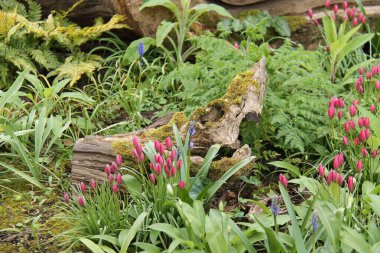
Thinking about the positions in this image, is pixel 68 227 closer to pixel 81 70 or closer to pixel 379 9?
pixel 81 70

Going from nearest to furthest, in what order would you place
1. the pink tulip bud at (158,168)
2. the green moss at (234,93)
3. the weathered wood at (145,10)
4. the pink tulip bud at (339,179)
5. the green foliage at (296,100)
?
the pink tulip bud at (339,179), the pink tulip bud at (158,168), the green moss at (234,93), the green foliage at (296,100), the weathered wood at (145,10)

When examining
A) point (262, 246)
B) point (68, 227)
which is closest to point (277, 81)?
point (262, 246)

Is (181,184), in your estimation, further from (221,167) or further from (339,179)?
(339,179)

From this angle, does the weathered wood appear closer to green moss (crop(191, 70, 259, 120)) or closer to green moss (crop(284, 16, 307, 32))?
green moss (crop(284, 16, 307, 32))

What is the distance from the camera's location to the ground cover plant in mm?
3342

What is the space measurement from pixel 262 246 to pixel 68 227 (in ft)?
3.89

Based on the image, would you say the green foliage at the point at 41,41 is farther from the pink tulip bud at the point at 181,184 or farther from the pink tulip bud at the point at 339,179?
Answer: the pink tulip bud at the point at 339,179

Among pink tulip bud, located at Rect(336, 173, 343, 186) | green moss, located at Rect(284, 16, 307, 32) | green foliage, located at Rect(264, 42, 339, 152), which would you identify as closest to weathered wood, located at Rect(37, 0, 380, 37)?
green moss, located at Rect(284, 16, 307, 32)

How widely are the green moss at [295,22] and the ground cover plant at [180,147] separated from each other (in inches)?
3.3

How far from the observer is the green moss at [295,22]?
6.52 m

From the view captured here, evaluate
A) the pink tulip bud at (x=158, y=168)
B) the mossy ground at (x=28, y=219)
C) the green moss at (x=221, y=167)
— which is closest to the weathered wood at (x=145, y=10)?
the mossy ground at (x=28, y=219)

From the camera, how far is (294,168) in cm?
409

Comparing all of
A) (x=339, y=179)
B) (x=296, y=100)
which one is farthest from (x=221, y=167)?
(x=296, y=100)

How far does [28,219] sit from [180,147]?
3.61ft
